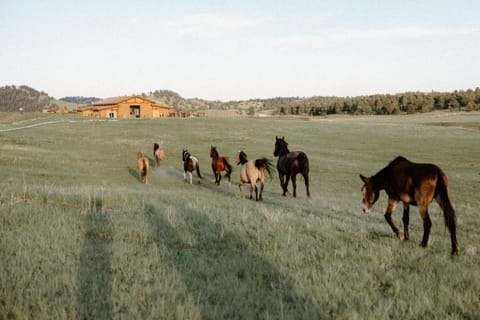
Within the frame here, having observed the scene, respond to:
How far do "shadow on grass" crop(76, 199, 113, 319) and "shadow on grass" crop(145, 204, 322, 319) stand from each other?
820 mm

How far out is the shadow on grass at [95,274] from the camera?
3.54 metres

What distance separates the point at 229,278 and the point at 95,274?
1586mm

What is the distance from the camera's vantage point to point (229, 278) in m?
4.39

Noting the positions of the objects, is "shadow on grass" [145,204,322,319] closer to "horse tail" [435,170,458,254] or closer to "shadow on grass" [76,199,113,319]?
"shadow on grass" [76,199,113,319]

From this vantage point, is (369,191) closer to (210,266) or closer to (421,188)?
(421,188)

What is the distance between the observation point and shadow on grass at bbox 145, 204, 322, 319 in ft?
12.2

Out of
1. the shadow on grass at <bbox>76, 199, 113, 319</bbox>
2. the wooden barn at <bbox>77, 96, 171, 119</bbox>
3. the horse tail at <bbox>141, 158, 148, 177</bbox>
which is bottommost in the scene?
the horse tail at <bbox>141, 158, 148, 177</bbox>

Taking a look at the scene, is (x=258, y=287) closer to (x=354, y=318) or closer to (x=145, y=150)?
(x=354, y=318)

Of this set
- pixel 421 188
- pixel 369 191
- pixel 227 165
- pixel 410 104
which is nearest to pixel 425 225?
pixel 421 188

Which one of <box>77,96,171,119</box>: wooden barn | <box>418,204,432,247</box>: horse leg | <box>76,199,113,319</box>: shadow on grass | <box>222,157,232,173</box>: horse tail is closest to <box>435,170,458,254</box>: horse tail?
<box>418,204,432,247</box>: horse leg

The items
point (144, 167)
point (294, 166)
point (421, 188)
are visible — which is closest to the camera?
point (421, 188)

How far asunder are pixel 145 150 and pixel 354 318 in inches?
1329

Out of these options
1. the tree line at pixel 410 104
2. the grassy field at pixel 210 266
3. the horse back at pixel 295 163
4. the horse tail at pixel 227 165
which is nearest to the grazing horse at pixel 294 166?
the horse back at pixel 295 163

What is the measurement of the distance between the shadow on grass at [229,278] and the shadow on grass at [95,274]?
820 mm
